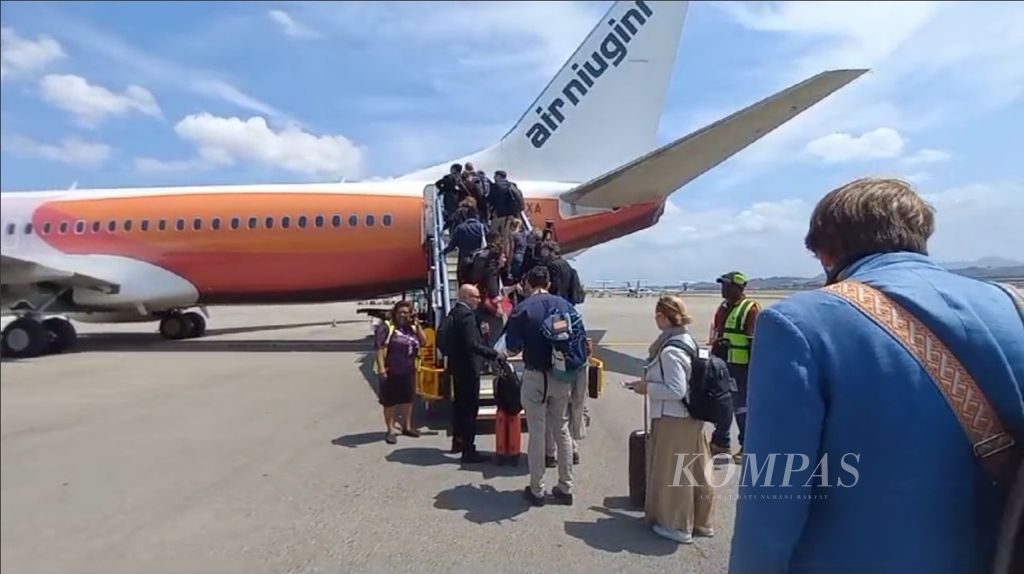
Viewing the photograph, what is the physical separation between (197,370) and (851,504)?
35.9ft

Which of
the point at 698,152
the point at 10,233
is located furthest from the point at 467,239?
the point at 10,233

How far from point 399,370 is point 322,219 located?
8528 mm

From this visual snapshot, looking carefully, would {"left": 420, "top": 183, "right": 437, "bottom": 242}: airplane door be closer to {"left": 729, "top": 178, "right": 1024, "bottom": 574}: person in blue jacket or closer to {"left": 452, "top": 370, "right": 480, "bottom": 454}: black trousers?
{"left": 452, "top": 370, "right": 480, "bottom": 454}: black trousers

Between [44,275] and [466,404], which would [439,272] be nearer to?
[466,404]

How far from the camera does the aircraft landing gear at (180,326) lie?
656 inches

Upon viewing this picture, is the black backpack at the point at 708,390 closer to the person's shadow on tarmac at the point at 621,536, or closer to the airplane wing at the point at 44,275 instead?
the person's shadow on tarmac at the point at 621,536

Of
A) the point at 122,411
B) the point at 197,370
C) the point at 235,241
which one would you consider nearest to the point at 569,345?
the point at 122,411

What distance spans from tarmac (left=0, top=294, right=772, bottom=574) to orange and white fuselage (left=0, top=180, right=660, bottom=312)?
6503 mm

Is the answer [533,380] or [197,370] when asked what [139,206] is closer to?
[197,370]

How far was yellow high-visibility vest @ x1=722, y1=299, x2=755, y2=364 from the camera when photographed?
5605 millimetres

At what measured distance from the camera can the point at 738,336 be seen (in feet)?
18.5

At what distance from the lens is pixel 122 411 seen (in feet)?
21.7

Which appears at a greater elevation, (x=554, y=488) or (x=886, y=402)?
(x=886, y=402)

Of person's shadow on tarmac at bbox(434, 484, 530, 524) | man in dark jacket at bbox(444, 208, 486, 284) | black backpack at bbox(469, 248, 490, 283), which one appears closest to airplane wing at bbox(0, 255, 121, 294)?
man in dark jacket at bbox(444, 208, 486, 284)
